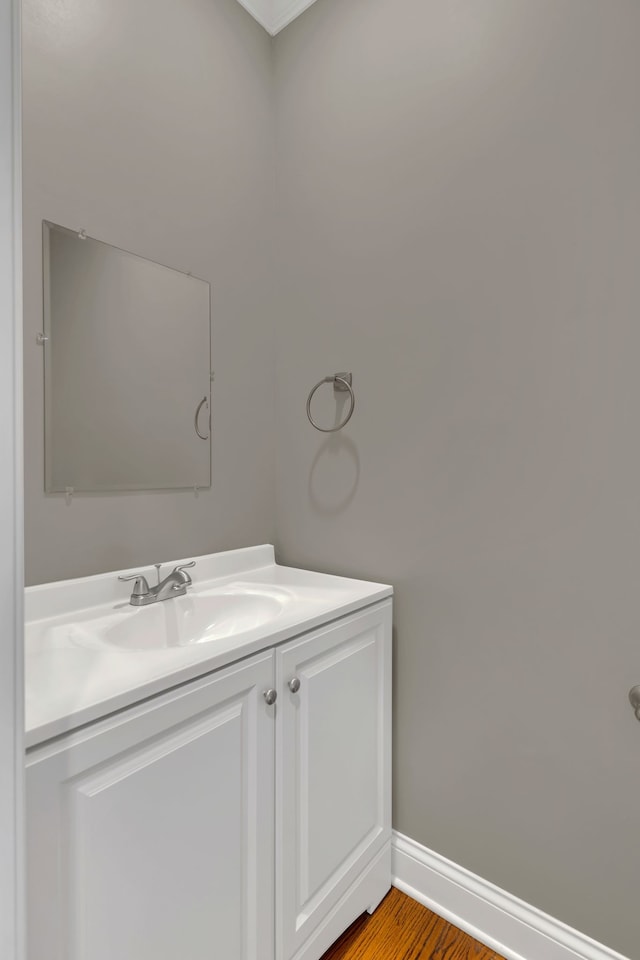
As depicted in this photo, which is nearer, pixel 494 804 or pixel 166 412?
pixel 494 804

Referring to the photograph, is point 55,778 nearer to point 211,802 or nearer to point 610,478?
point 211,802

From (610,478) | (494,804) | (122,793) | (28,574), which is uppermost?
(610,478)

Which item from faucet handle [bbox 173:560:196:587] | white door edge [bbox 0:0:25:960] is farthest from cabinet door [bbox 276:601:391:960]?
white door edge [bbox 0:0:25:960]

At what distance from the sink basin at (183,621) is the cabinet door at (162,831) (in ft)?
0.85

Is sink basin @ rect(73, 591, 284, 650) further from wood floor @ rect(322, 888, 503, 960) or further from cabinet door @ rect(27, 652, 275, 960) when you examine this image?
wood floor @ rect(322, 888, 503, 960)

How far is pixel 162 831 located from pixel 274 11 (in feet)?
7.82

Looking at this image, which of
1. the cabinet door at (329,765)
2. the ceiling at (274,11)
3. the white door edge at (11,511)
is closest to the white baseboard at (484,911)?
the cabinet door at (329,765)

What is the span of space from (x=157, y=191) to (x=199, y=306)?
314mm

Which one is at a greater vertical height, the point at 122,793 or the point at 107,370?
the point at 107,370

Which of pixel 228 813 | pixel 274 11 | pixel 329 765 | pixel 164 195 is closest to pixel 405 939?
pixel 329 765

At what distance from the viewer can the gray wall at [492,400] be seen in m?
1.10

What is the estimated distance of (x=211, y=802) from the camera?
0.89 metres

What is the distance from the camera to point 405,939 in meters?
1.27

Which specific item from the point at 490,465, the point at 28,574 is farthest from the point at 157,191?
the point at 490,465
